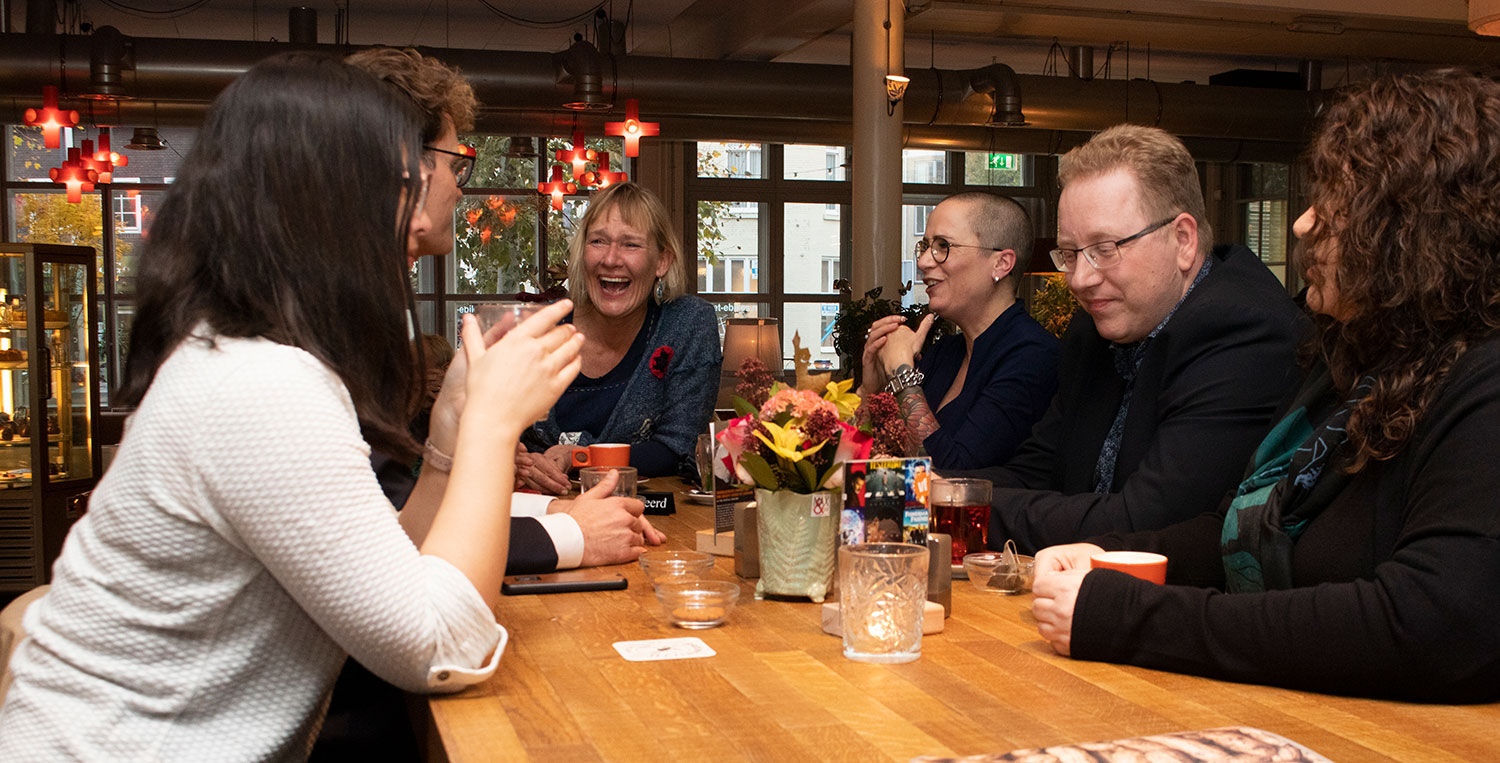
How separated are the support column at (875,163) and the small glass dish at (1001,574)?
17.4ft

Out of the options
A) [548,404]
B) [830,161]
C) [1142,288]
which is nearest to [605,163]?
[830,161]

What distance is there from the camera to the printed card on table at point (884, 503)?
69.0 inches

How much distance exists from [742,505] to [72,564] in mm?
997

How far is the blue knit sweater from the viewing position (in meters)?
3.51

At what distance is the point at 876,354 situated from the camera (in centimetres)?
351

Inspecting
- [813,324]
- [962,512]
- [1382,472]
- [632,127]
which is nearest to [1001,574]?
[962,512]

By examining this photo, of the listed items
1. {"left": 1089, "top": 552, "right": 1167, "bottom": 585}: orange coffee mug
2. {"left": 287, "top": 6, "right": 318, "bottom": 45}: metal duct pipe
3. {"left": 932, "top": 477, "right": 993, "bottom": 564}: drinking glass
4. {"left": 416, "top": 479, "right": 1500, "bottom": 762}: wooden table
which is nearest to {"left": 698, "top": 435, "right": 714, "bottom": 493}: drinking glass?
{"left": 932, "top": 477, "right": 993, "bottom": 564}: drinking glass

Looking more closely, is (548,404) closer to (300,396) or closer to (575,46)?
(300,396)

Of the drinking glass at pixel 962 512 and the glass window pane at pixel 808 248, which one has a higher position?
the glass window pane at pixel 808 248

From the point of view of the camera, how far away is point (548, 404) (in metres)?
1.45

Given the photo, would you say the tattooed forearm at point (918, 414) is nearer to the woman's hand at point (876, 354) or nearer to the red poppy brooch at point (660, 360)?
the woman's hand at point (876, 354)

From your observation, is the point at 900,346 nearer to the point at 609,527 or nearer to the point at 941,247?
the point at 941,247

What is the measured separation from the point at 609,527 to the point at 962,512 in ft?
1.99

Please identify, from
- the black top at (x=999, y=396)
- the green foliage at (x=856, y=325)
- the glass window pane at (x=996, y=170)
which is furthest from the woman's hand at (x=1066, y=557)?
the glass window pane at (x=996, y=170)
